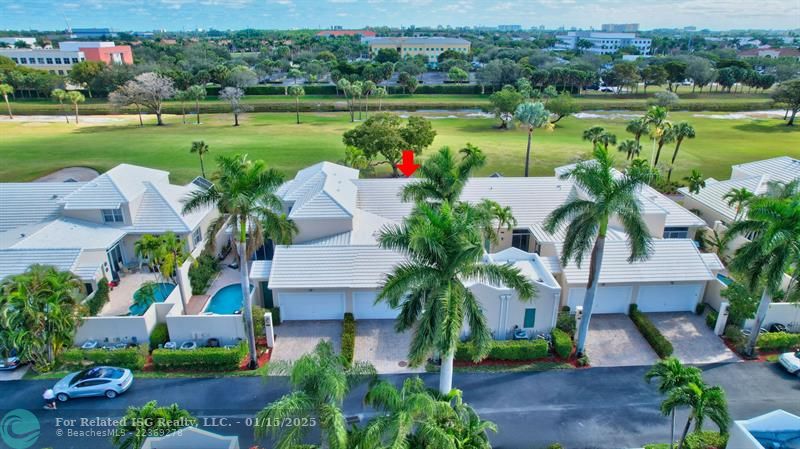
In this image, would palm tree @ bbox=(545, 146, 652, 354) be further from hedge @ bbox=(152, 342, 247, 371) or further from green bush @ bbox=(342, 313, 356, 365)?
hedge @ bbox=(152, 342, 247, 371)

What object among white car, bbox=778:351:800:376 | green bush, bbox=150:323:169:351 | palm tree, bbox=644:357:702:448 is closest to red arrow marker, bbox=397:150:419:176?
Result: green bush, bbox=150:323:169:351

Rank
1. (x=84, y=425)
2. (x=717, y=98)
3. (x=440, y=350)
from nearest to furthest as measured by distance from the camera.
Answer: (x=440, y=350) → (x=84, y=425) → (x=717, y=98)

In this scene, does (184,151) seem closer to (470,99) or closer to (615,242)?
(615,242)

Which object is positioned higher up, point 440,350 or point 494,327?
point 440,350

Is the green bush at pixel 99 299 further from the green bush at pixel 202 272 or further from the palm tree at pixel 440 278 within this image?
the palm tree at pixel 440 278

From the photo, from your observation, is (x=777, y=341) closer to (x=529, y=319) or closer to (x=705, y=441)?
(x=705, y=441)

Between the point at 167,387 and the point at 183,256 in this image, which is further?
the point at 183,256

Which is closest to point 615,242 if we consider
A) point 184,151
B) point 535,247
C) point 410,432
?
point 535,247
